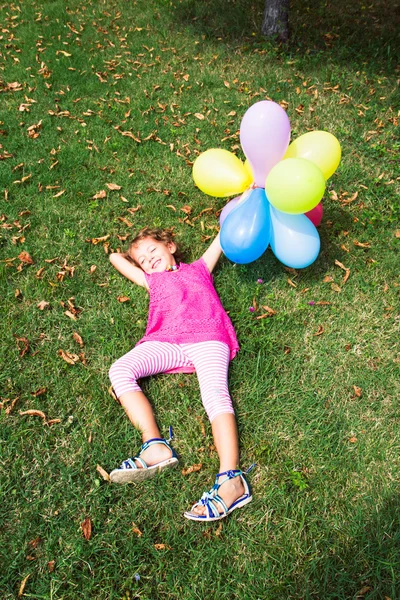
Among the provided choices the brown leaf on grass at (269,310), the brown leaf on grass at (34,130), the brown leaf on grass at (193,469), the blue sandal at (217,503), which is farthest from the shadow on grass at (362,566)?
the brown leaf on grass at (34,130)

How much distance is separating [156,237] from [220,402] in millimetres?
1629

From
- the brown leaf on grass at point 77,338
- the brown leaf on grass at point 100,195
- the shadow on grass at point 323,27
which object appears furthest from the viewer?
the shadow on grass at point 323,27

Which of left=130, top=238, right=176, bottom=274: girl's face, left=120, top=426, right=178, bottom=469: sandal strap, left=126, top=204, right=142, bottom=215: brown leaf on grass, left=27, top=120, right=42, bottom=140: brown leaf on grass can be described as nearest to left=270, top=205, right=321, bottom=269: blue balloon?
left=130, top=238, right=176, bottom=274: girl's face

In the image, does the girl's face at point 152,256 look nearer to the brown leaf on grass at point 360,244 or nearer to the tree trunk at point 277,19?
the brown leaf on grass at point 360,244

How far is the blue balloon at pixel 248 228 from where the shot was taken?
317 cm

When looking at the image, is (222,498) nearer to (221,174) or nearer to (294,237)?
(294,237)

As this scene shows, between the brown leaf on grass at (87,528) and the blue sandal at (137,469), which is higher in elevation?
the blue sandal at (137,469)

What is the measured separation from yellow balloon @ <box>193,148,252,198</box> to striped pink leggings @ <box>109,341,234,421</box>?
1195 mm

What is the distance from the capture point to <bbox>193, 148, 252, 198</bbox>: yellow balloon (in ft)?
11.3

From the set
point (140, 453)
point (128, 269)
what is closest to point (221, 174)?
point (128, 269)

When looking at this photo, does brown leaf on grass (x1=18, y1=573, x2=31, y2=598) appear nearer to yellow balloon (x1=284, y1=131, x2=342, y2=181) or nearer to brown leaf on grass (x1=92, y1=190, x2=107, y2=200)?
yellow balloon (x1=284, y1=131, x2=342, y2=181)

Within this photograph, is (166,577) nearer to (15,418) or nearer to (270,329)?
(15,418)

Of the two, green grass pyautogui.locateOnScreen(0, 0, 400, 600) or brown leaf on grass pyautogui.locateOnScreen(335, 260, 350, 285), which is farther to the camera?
brown leaf on grass pyautogui.locateOnScreen(335, 260, 350, 285)

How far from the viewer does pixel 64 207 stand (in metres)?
4.48
